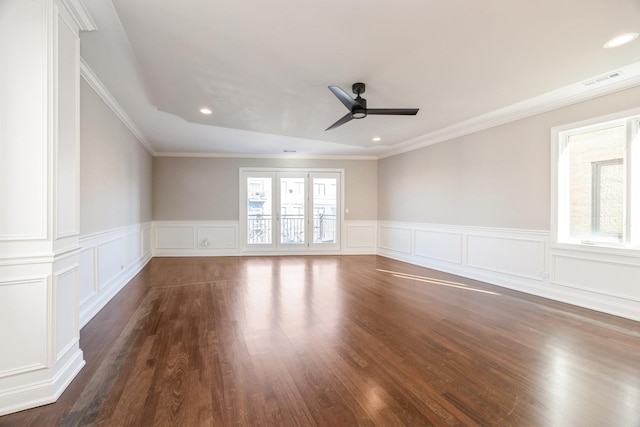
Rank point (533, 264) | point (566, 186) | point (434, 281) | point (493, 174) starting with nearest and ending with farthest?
point (566, 186) → point (533, 264) → point (493, 174) → point (434, 281)

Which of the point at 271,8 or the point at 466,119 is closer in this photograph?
the point at 271,8

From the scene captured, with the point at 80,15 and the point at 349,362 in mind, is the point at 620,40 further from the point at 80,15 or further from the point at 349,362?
the point at 80,15

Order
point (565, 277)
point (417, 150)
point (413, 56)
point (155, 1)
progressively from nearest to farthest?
point (155, 1) → point (413, 56) → point (565, 277) → point (417, 150)

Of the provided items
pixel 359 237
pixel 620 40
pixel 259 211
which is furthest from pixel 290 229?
pixel 620 40

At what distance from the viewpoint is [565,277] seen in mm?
3668

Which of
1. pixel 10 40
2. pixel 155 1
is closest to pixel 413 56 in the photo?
pixel 155 1

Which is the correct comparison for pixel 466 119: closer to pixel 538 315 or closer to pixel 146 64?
pixel 538 315

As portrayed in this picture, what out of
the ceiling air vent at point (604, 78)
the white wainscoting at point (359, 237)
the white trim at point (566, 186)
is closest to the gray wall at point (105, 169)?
the white wainscoting at point (359, 237)

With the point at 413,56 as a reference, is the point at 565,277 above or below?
below

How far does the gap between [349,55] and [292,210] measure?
5176mm

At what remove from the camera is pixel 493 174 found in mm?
4512

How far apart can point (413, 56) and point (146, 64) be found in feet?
8.32

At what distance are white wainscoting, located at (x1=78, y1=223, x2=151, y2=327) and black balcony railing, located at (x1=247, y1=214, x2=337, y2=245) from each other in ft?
8.51

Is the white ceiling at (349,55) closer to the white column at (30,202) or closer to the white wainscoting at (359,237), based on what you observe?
the white column at (30,202)
